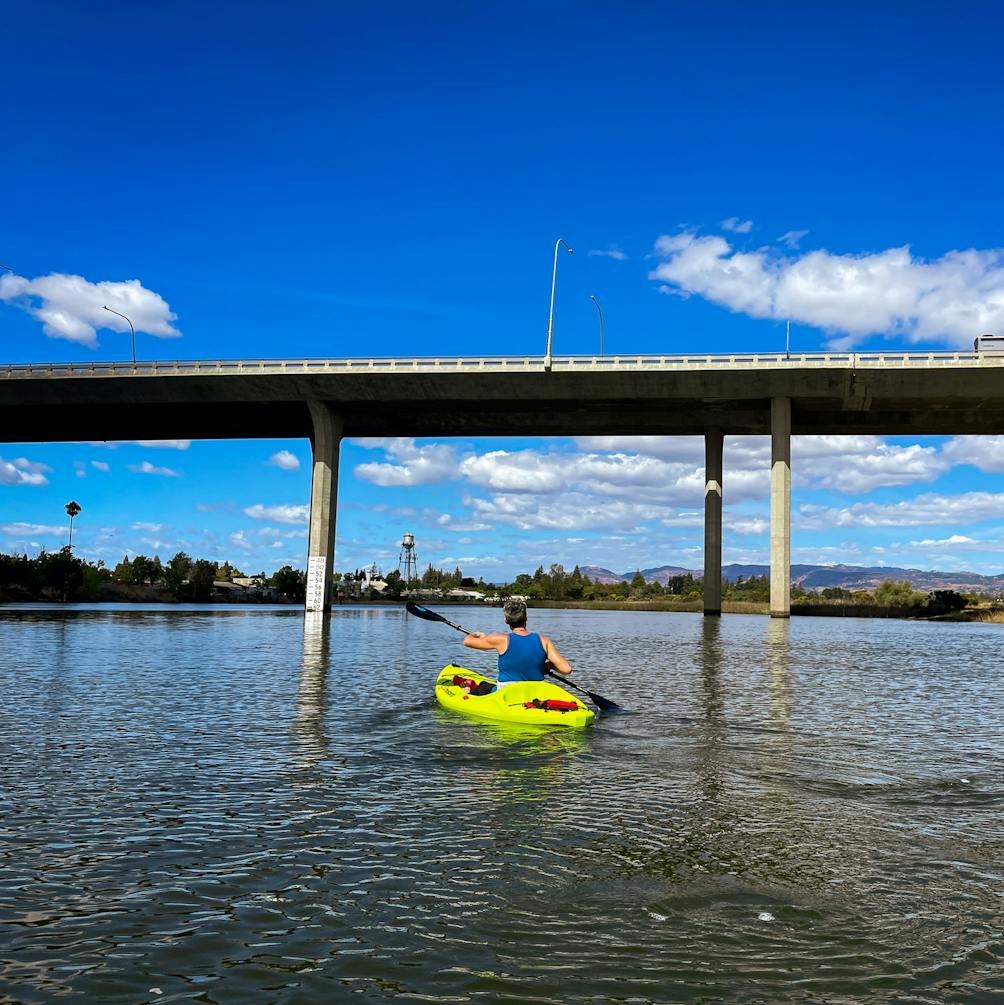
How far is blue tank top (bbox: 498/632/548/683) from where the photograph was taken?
12.7 m

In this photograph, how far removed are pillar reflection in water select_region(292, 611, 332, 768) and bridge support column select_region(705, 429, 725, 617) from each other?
47.7 meters

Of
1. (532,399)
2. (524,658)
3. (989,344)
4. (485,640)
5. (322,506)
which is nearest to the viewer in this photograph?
(524,658)

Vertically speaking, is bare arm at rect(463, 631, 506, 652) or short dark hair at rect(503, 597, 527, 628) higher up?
short dark hair at rect(503, 597, 527, 628)

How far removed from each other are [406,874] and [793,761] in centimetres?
586

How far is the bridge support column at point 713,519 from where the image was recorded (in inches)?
2837

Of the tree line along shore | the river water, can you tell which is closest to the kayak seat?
the river water

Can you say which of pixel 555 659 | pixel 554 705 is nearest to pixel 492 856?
pixel 554 705

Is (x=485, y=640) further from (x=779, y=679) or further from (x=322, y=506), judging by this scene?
(x=322, y=506)

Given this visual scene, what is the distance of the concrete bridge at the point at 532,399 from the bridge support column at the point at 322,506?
0.10 metres

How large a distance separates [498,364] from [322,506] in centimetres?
1672

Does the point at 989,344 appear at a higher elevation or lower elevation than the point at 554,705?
higher

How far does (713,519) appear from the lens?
7338 cm

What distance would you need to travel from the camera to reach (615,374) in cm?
5712

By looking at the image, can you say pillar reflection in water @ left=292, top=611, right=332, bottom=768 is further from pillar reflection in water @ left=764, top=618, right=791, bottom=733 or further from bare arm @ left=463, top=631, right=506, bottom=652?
pillar reflection in water @ left=764, top=618, right=791, bottom=733
